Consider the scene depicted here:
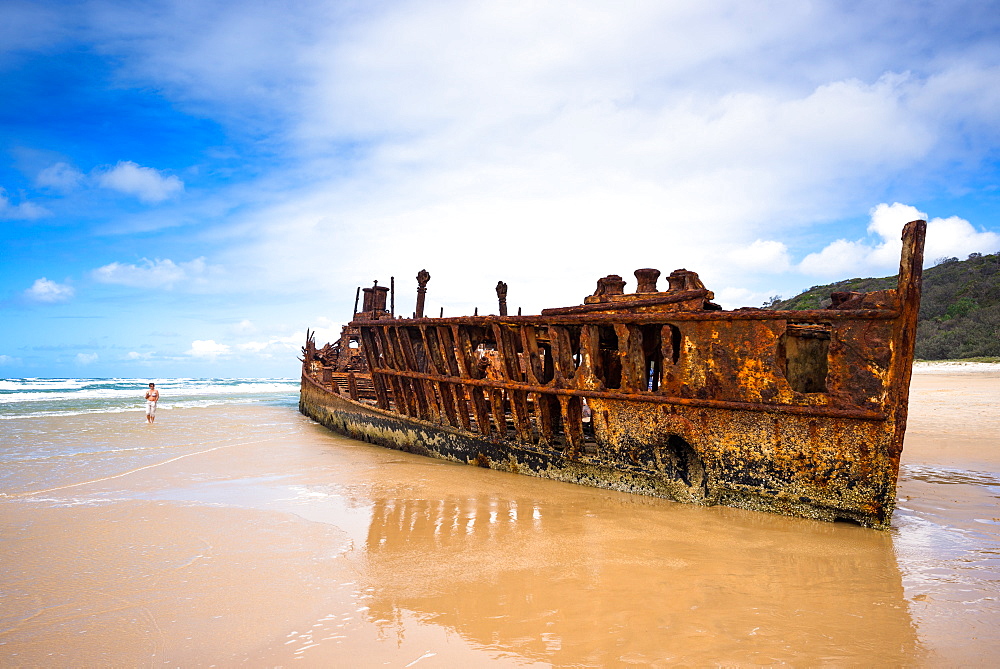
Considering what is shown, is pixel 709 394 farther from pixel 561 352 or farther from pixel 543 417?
A: pixel 543 417

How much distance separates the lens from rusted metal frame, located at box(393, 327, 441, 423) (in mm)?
8328

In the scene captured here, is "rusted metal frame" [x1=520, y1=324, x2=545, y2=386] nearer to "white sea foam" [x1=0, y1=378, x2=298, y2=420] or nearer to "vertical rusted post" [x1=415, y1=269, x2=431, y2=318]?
"vertical rusted post" [x1=415, y1=269, x2=431, y2=318]

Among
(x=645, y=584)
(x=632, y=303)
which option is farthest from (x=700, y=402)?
(x=645, y=584)

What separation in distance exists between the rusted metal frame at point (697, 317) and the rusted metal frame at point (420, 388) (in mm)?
1579

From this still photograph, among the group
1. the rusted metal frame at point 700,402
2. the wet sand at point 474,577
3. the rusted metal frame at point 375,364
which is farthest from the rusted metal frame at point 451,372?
the rusted metal frame at point 375,364

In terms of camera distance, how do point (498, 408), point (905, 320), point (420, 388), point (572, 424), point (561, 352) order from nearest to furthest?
point (905, 320), point (572, 424), point (561, 352), point (498, 408), point (420, 388)

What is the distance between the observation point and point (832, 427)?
4543mm

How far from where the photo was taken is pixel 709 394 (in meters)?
5.09

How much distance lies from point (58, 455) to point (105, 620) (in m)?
8.06

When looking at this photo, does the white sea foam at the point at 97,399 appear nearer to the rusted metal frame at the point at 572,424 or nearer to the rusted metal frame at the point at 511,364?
the rusted metal frame at the point at 511,364

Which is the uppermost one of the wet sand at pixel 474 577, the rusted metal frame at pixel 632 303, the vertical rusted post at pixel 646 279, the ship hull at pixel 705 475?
the vertical rusted post at pixel 646 279

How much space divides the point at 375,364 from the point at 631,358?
19.0 ft

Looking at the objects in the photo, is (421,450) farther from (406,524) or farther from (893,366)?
(893,366)

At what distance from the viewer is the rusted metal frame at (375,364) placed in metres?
10.0
